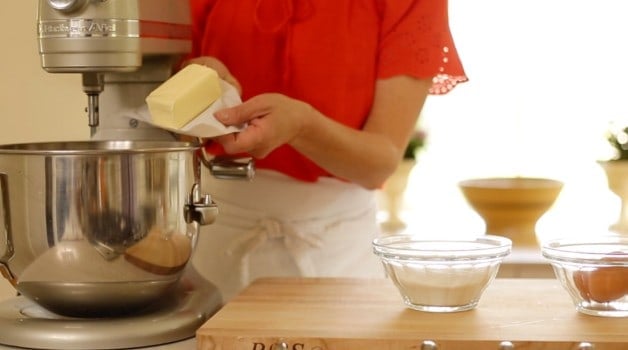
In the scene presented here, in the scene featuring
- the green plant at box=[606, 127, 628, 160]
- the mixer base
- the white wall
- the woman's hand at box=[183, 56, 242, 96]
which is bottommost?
the green plant at box=[606, 127, 628, 160]

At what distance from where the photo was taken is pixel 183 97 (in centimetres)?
104

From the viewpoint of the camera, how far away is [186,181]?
39.2 inches

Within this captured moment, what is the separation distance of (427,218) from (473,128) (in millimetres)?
383

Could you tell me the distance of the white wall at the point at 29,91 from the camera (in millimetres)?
1654

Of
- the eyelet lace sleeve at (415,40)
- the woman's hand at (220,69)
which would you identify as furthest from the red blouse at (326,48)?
the woman's hand at (220,69)

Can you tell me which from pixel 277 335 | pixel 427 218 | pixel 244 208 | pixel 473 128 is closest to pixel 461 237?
pixel 277 335

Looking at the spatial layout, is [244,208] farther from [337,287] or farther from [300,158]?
[337,287]

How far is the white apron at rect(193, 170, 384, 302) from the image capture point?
1391 mm

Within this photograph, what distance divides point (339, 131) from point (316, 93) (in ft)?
0.41

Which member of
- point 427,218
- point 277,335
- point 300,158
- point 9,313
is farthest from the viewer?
point 427,218

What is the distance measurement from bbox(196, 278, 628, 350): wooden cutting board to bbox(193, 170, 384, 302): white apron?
310 mm

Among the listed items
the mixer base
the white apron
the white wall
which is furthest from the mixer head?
the white wall

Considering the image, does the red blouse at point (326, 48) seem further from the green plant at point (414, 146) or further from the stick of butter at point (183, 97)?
the green plant at point (414, 146)

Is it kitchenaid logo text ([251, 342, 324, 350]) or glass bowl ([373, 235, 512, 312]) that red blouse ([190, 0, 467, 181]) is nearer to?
glass bowl ([373, 235, 512, 312])
